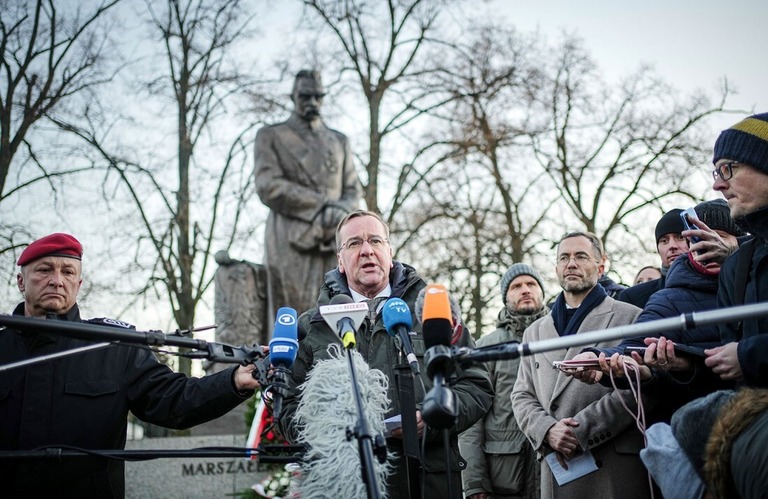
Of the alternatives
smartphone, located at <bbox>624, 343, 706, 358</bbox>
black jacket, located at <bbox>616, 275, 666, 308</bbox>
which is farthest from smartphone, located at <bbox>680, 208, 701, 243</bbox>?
black jacket, located at <bbox>616, 275, 666, 308</bbox>

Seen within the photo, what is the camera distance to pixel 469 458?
554 centimetres

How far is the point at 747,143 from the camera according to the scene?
3176mm

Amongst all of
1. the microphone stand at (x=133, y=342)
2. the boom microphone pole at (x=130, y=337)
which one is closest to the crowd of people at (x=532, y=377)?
the microphone stand at (x=133, y=342)

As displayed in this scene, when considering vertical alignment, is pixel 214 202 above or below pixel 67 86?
below

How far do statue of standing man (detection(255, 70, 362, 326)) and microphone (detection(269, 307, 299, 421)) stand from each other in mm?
5943

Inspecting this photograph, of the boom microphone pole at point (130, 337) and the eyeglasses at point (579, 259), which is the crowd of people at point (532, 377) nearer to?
the eyeglasses at point (579, 259)

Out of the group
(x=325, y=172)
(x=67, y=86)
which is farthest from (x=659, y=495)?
(x=67, y=86)

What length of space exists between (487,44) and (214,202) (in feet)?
22.8

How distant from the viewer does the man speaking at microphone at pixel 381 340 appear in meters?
3.36

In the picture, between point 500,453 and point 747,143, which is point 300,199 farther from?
point 747,143

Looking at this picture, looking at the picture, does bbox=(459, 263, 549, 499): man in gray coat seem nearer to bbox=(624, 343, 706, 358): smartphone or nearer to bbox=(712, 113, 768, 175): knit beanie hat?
bbox=(624, 343, 706, 358): smartphone

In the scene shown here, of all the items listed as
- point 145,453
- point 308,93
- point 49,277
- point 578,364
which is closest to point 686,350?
point 578,364

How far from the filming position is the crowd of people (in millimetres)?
3115

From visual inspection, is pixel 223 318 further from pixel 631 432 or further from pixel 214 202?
pixel 214 202
